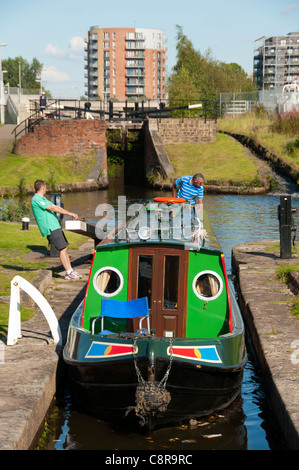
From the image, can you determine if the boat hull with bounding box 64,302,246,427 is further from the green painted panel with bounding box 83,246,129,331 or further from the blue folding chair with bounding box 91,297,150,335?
the green painted panel with bounding box 83,246,129,331

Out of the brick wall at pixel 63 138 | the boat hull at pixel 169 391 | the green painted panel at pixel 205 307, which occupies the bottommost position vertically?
the boat hull at pixel 169 391

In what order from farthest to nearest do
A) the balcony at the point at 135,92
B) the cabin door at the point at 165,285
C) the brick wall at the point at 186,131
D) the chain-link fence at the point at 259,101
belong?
the balcony at the point at 135,92
the chain-link fence at the point at 259,101
the brick wall at the point at 186,131
the cabin door at the point at 165,285

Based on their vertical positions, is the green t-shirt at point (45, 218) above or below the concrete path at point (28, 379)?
above

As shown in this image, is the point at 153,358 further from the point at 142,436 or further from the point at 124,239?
the point at 124,239

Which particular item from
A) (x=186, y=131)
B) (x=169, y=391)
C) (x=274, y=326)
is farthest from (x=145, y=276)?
(x=186, y=131)

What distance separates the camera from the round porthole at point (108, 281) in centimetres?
777

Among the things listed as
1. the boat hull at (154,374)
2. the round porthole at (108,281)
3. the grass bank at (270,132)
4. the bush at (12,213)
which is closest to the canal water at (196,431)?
the boat hull at (154,374)

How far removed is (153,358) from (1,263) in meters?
6.97

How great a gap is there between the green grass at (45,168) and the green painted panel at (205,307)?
74.2 feet

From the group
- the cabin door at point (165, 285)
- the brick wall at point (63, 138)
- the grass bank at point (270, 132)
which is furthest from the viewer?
the brick wall at point (63, 138)

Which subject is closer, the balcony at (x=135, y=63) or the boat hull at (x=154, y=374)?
the boat hull at (x=154, y=374)

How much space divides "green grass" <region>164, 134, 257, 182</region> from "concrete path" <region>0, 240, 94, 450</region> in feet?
72.1

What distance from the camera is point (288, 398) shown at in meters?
6.40

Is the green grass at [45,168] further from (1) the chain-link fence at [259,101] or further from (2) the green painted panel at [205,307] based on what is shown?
(2) the green painted panel at [205,307]
